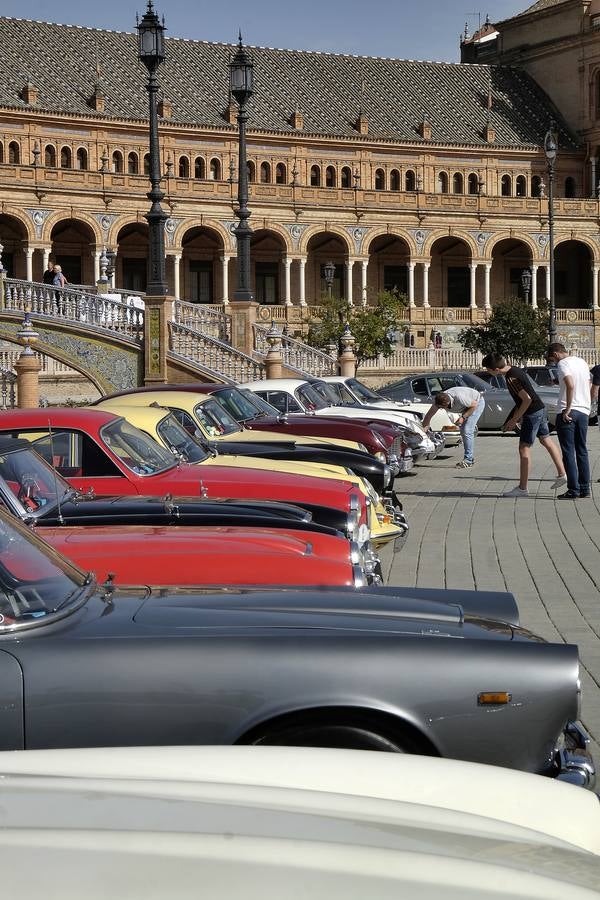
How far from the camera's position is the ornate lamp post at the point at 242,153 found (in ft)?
93.1

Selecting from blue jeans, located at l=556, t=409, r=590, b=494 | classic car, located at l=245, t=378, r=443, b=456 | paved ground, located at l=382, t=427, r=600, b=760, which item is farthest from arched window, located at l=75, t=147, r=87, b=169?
blue jeans, located at l=556, t=409, r=590, b=494

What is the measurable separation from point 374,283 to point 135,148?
14.8m

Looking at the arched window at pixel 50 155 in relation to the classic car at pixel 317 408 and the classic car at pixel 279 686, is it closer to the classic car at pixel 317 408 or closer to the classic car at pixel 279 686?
the classic car at pixel 317 408

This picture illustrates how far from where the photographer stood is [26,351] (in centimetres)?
2364

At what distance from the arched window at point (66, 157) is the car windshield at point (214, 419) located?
167 ft

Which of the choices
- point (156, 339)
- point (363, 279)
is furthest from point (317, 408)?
point (363, 279)

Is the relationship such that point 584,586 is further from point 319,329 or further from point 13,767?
point 319,329

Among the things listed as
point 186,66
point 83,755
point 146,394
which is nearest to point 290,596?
point 83,755

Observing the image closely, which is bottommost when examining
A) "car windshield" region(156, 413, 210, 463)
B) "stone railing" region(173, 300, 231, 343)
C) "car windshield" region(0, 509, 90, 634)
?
"car windshield" region(0, 509, 90, 634)

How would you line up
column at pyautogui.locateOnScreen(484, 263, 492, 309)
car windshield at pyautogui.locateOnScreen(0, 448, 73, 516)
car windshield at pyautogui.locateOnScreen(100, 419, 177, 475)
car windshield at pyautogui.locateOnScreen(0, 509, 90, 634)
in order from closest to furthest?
1. car windshield at pyautogui.locateOnScreen(0, 509, 90, 634)
2. car windshield at pyautogui.locateOnScreen(0, 448, 73, 516)
3. car windshield at pyautogui.locateOnScreen(100, 419, 177, 475)
4. column at pyautogui.locateOnScreen(484, 263, 492, 309)

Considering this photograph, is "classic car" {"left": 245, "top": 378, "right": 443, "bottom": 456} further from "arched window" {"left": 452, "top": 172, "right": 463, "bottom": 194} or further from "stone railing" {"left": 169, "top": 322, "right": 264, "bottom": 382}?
"arched window" {"left": 452, "top": 172, "right": 463, "bottom": 194}

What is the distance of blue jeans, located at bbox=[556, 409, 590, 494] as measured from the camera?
15430mm

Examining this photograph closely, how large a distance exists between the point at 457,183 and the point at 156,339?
4582 cm

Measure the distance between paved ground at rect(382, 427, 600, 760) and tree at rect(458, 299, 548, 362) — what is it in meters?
36.4
